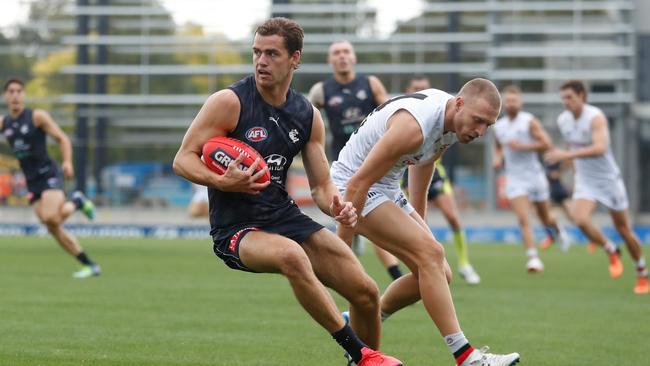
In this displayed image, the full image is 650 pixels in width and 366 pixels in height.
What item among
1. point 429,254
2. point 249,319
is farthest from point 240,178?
point 249,319

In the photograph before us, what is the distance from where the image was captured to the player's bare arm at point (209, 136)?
6.75 meters

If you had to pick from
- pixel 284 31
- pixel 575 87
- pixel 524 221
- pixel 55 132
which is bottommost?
pixel 524 221

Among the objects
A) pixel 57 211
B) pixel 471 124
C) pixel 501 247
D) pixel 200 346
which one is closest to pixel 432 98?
pixel 471 124

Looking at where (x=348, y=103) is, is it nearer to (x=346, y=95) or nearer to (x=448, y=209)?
(x=346, y=95)

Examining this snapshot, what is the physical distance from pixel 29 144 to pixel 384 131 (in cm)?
926

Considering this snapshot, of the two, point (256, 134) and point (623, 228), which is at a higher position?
point (256, 134)

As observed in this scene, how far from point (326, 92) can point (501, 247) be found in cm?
1112

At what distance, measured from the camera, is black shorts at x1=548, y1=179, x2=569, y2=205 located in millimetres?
25828

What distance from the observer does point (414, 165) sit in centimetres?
811

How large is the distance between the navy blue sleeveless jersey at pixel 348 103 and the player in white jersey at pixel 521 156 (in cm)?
353

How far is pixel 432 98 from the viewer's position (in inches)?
289

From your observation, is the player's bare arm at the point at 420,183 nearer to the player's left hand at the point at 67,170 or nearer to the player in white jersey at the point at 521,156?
the player's left hand at the point at 67,170

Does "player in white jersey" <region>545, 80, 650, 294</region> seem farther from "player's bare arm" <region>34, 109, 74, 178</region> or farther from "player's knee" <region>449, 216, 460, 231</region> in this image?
"player's bare arm" <region>34, 109, 74, 178</region>

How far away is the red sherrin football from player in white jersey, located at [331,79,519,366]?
0.77 m
